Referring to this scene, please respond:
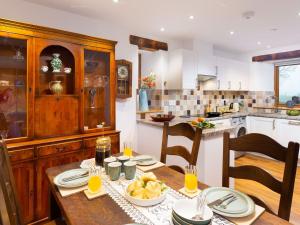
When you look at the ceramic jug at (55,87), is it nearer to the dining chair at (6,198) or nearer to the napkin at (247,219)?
the dining chair at (6,198)

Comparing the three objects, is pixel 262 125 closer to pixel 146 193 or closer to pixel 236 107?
pixel 236 107

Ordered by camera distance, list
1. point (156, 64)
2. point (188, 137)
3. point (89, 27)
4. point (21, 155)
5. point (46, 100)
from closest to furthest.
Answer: point (188, 137), point (21, 155), point (46, 100), point (89, 27), point (156, 64)

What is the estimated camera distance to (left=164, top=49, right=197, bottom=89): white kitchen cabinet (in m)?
3.49

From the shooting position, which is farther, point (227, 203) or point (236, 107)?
point (236, 107)

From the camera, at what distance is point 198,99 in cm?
420

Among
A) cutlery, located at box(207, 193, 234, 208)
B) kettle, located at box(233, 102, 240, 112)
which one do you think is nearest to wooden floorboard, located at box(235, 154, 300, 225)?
kettle, located at box(233, 102, 240, 112)

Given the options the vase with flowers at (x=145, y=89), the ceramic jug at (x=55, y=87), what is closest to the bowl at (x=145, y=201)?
the ceramic jug at (x=55, y=87)

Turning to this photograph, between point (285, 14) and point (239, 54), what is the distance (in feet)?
7.76

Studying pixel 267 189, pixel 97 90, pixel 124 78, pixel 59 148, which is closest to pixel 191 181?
pixel 59 148

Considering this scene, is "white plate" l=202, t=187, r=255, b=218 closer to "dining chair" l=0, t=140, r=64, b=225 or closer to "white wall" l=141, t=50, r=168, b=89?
"dining chair" l=0, t=140, r=64, b=225

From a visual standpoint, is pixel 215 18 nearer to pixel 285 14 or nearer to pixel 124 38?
pixel 285 14

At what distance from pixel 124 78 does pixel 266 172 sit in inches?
89.0

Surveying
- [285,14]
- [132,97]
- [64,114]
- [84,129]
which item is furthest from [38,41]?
[285,14]

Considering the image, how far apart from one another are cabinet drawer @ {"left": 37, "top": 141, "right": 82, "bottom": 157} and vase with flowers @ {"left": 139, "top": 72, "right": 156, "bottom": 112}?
1361 mm
